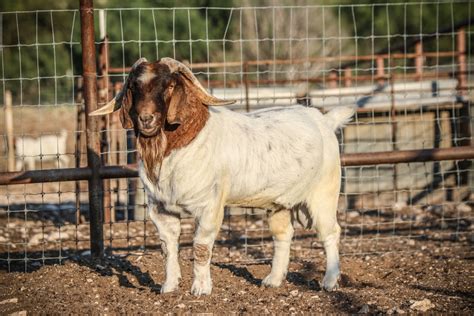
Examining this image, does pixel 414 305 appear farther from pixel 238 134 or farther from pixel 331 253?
pixel 238 134

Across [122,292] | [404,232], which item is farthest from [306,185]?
[404,232]

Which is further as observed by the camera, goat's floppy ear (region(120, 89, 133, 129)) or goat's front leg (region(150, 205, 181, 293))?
goat's front leg (region(150, 205, 181, 293))

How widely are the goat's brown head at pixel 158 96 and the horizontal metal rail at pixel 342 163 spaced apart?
4.76 feet

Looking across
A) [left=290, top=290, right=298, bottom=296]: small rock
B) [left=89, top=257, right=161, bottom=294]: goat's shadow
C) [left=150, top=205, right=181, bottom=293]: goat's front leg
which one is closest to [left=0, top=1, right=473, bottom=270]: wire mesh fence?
[left=89, top=257, right=161, bottom=294]: goat's shadow

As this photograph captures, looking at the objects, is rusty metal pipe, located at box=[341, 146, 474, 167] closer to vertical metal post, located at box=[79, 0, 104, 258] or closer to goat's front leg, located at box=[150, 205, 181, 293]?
goat's front leg, located at box=[150, 205, 181, 293]

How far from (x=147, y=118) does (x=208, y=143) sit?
598mm

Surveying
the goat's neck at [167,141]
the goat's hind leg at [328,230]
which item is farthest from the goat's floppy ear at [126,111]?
the goat's hind leg at [328,230]

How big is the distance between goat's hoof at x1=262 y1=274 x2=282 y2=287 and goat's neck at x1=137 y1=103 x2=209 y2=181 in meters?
1.39

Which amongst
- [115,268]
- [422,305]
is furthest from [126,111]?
[422,305]

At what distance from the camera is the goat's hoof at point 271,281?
5344 millimetres

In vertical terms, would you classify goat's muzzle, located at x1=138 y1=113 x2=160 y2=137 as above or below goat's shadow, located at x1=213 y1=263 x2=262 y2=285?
above

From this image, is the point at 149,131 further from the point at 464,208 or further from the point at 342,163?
the point at 464,208

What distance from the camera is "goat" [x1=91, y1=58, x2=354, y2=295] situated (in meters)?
4.54

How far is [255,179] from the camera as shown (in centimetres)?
495
